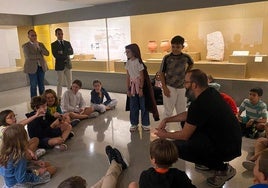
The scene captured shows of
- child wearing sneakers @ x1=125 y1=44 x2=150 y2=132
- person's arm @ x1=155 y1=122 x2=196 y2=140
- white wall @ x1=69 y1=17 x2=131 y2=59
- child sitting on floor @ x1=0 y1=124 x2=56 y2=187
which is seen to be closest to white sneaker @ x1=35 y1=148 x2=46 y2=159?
child sitting on floor @ x1=0 y1=124 x2=56 y2=187

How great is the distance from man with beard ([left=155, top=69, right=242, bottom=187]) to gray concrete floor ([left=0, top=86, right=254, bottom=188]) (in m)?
0.36

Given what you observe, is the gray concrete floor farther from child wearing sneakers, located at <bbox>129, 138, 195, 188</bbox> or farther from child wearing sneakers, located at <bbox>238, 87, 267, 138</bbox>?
child wearing sneakers, located at <bbox>129, 138, 195, 188</bbox>

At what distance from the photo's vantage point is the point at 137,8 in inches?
224

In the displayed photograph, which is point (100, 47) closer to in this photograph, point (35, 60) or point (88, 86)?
point (88, 86)

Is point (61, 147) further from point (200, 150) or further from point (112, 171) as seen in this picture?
point (200, 150)

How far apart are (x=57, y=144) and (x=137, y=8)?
3.75m

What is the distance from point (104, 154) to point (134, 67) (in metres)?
1.25

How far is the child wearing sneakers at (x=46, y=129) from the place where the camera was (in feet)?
9.83

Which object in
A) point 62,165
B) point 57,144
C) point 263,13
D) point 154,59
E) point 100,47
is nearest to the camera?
point 62,165

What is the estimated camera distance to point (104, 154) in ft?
9.87

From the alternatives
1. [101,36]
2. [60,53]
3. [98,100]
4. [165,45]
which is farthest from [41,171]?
[101,36]

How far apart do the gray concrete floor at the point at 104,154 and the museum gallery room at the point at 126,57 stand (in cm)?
1

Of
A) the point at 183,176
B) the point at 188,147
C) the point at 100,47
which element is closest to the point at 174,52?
the point at 188,147

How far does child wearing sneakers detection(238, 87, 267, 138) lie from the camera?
3.32 meters
